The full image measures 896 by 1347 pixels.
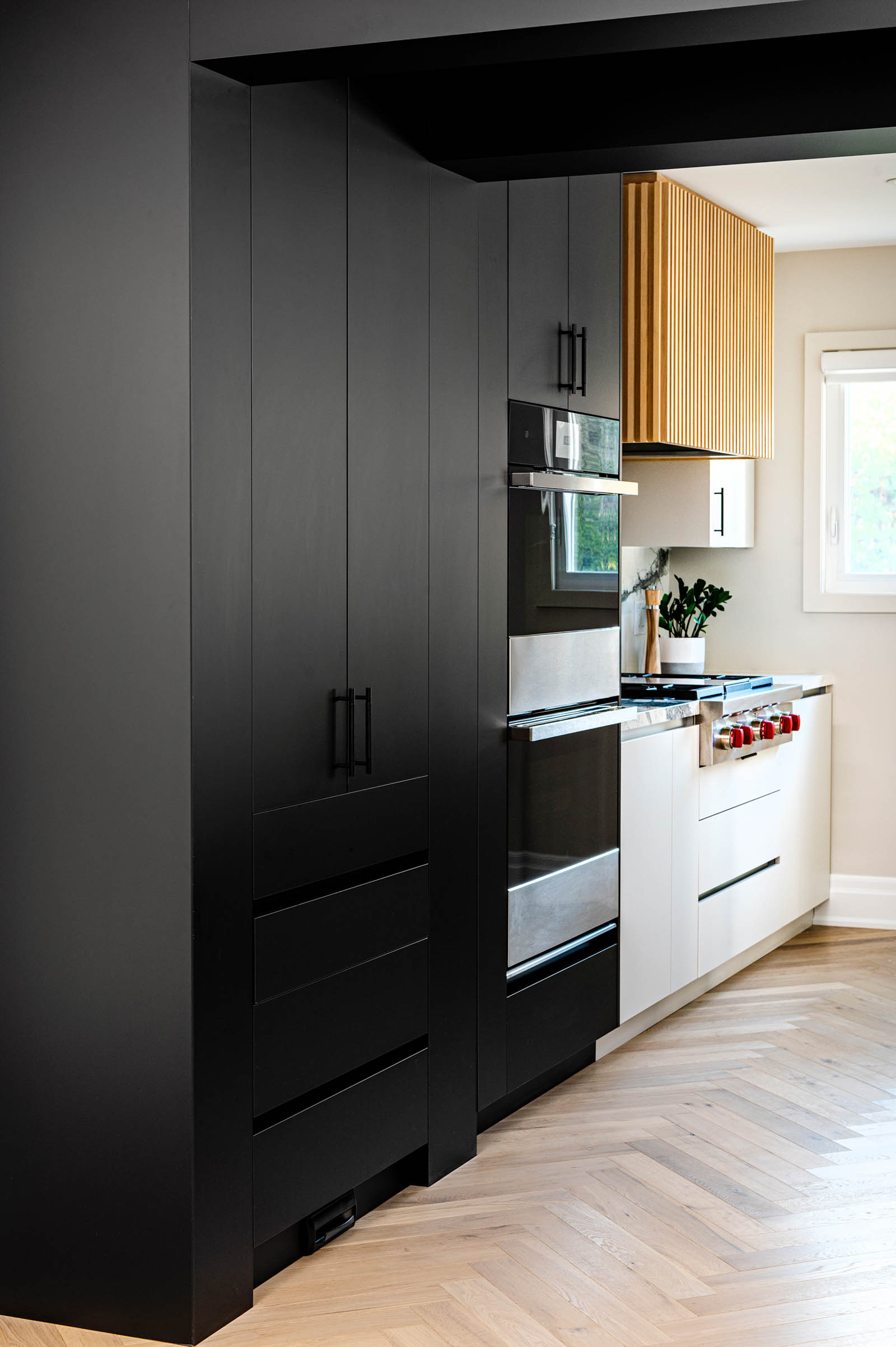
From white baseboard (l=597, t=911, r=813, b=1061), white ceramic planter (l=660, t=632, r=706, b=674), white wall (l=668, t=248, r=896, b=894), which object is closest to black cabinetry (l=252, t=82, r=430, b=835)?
white baseboard (l=597, t=911, r=813, b=1061)

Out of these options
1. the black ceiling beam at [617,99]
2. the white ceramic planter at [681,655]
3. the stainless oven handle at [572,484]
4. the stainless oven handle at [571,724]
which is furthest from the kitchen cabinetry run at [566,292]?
the white ceramic planter at [681,655]

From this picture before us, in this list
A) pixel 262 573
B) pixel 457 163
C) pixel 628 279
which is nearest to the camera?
pixel 262 573

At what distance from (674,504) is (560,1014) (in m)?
2.11

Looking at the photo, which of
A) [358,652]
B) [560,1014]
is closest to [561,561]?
[358,652]

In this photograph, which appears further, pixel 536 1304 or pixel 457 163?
pixel 457 163

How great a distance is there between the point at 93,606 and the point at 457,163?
1.34 m

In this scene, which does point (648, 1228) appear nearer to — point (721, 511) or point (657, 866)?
point (657, 866)

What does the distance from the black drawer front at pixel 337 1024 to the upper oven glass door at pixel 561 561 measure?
894 mm

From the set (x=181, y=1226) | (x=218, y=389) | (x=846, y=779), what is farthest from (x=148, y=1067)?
(x=846, y=779)

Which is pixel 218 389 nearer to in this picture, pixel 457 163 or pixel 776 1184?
pixel 457 163

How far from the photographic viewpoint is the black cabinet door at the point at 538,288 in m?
3.40

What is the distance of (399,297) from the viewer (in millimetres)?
2943

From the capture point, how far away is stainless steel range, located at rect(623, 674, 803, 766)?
4430 mm

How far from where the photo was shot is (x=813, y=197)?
4789 mm
